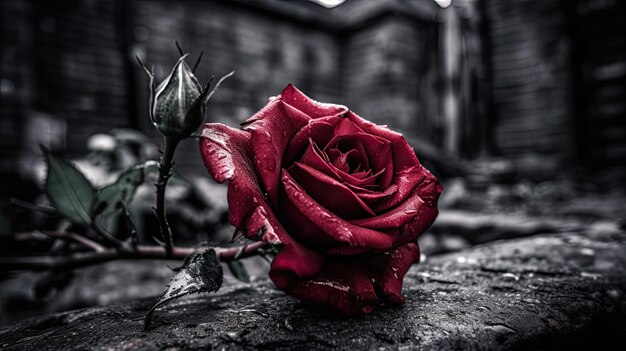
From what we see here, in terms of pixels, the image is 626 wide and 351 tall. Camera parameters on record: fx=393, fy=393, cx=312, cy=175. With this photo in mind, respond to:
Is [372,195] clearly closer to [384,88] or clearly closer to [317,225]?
[317,225]

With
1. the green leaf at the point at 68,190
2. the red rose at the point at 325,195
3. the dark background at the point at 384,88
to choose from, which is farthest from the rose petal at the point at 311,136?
the dark background at the point at 384,88

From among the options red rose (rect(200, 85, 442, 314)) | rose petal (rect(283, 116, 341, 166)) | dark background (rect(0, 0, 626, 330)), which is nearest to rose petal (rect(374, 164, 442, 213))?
red rose (rect(200, 85, 442, 314))

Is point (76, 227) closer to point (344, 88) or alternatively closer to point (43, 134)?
point (43, 134)

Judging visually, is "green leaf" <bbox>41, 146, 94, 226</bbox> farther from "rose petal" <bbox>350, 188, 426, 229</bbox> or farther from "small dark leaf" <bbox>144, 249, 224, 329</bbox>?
"rose petal" <bbox>350, 188, 426, 229</bbox>

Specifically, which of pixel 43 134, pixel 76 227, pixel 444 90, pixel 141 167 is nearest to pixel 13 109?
pixel 43 134

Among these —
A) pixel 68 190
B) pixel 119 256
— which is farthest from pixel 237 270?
pixel 68 190

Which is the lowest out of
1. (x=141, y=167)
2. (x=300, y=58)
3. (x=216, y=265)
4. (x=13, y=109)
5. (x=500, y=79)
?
(x=216, y=265)
